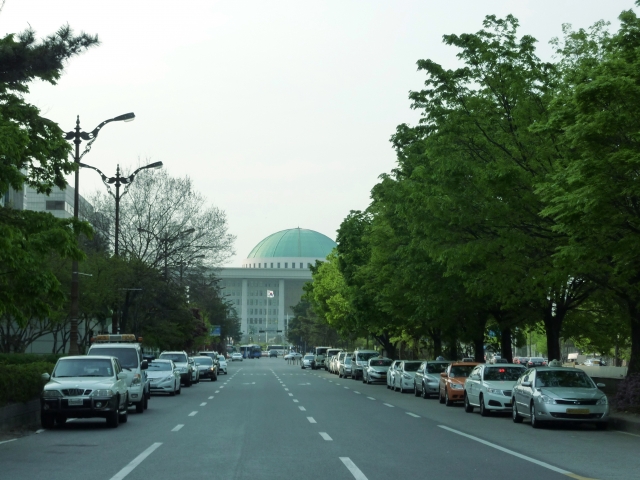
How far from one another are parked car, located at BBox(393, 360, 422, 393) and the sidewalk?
18.3 metres

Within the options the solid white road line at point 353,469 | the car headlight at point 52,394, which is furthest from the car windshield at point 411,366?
the solid white road line at point 353,469

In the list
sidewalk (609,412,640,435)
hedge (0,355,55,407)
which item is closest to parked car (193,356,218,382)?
hedge (0,355,55,407)

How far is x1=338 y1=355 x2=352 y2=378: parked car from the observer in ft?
216

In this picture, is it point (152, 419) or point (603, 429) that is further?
point (152, 419)

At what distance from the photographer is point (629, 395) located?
2402 cm

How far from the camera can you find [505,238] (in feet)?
84.1

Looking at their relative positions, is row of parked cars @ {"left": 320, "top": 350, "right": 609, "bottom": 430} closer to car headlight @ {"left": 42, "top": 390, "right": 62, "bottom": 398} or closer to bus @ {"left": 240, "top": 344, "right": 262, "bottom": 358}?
car headlight @ {"left": 42, "top": 390, "right": 62, "bottom": 398}

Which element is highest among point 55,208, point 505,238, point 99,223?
point 55,208

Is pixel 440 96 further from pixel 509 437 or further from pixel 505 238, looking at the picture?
pixel 509 437

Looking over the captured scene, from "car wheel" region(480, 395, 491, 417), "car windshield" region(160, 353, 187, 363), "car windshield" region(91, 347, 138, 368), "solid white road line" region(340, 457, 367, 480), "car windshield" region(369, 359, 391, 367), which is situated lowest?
"car wheel" region(480, 395, 491, 417)

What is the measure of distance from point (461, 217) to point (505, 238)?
136cm

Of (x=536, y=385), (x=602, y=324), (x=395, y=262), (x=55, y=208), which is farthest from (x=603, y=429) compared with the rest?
(x=55, y=208)

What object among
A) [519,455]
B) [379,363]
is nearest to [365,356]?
[379,363]

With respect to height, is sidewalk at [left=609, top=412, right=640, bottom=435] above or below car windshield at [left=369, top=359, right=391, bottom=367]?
below
